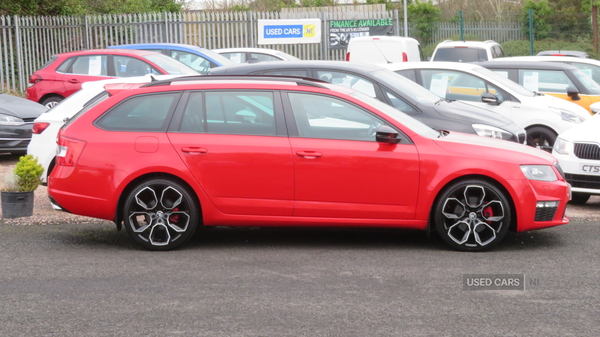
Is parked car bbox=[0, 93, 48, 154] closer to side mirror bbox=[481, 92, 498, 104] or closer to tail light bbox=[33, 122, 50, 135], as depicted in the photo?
tail light bbox=[33, 122, 50, 135]

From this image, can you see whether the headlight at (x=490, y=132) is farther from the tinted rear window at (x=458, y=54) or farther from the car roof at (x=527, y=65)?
the tinted rear window at (x=458, y=54)

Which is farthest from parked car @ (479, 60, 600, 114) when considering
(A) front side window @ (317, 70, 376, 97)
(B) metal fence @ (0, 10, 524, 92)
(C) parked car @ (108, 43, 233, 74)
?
(B) metal fence @ (0, 10, 524, 92)

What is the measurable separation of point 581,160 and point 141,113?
517cm

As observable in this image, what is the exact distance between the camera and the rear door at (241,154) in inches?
278

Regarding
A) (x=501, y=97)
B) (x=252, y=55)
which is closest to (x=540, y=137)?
(x=501, y=97)

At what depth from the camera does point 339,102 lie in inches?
285

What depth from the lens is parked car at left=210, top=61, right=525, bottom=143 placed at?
400 inches

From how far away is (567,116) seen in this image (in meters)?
12.4

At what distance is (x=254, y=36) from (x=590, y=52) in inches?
488

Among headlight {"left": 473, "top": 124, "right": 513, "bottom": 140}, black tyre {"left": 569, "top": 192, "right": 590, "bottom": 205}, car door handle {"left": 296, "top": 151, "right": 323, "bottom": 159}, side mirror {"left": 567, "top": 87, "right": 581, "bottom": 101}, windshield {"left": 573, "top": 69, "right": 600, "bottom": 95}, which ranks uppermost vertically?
windshield {"left": 573, "top": 69, "right": 600, "bottom": 95}

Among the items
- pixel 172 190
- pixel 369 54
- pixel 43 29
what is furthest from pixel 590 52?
pixel 172 190

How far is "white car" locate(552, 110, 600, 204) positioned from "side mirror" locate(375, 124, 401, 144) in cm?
337

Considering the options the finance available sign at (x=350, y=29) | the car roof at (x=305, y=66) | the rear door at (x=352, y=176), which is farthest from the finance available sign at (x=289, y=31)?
the rear door at (x=352, y=176)

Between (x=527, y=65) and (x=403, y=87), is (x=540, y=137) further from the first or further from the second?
(x=403, y=87)
